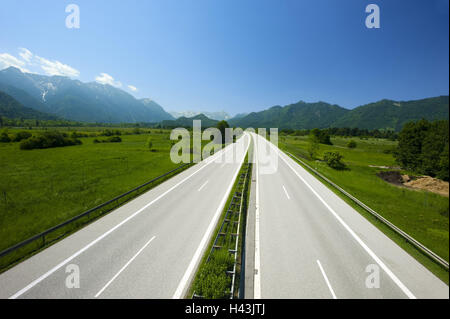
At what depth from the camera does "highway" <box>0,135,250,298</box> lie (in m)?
7.16

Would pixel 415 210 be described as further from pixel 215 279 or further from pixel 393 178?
pixel 215 279

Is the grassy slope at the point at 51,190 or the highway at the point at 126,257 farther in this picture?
the grassy slope at the point at 51,190

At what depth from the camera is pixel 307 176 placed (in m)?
25.1

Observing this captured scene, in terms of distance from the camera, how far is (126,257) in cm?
898

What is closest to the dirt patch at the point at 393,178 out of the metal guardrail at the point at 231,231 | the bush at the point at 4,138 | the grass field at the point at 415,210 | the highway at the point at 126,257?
the grass field at the point at 415,210

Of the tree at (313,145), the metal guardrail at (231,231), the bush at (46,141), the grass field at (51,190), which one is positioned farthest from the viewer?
the bush at (46,141)

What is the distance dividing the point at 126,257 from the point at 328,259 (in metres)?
10.9

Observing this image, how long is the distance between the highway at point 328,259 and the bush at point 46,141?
6999 centimetres

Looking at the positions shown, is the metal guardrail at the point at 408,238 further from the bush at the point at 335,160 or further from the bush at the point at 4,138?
the bush at the point at 4,138

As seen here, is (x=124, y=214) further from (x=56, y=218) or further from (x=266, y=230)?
(x=266, y=230)

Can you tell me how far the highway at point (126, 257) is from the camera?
7164 millimetres

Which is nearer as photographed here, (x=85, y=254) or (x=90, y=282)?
(x=90, y=282)
